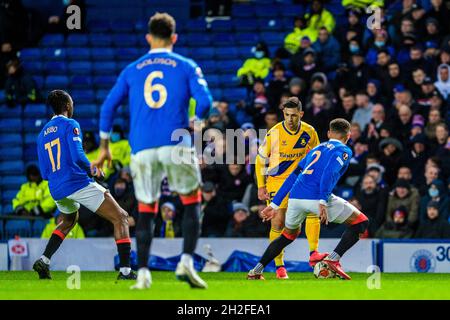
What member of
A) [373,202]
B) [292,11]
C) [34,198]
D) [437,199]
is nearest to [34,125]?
[34,198]

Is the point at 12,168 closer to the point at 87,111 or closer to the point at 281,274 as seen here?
the point at 87,111

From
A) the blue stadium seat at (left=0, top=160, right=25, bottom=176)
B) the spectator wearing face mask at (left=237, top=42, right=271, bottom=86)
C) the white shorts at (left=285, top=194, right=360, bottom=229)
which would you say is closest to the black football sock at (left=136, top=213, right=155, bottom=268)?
the white shorts at (left=285, top=194, right=360, bottom=229)

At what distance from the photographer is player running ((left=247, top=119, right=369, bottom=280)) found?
489 inches

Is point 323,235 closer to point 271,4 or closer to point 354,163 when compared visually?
point 354,163

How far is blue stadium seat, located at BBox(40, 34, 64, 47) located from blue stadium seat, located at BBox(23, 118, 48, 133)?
230 centimetres

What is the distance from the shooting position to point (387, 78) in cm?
1939

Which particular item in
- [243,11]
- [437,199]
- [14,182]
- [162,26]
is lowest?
[14,182]

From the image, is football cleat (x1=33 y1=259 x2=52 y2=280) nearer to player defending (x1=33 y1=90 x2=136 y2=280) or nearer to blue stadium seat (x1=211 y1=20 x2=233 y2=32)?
player defending (x1=33 y1=90 x2=136 y2=280)

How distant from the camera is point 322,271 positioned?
1309 cm

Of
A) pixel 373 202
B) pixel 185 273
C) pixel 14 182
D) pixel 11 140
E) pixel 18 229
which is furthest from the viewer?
pixel 11 140

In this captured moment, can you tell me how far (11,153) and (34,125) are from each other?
804 millimetres

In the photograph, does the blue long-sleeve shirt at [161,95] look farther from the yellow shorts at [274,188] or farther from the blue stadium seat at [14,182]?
the blue stadium seat at [14,182]
